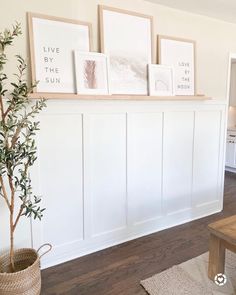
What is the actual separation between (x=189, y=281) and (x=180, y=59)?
85.5 inches

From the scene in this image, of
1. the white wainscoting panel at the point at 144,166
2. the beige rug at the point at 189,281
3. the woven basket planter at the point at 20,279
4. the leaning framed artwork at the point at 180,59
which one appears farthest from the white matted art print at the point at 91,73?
the beige rug at the point at 189,281

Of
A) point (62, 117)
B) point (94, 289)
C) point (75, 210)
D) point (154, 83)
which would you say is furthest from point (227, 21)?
point (94, 289)

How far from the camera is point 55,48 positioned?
221 centimetres

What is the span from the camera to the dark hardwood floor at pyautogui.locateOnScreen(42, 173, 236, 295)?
2107 millimetres

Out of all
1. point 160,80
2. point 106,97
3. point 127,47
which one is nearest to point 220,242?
point 106,97

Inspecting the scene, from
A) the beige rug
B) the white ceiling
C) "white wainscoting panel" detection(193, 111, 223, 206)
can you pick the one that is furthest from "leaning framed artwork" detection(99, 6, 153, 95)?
the beige rug

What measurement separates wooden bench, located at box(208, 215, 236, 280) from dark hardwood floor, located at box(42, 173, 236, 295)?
0.47 metres

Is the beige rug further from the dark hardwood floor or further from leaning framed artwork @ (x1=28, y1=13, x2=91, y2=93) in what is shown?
leaning framed artwork @ (x1=28, y1=13, x2=91, y2=93)

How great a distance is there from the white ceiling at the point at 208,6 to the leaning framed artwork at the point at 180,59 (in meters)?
0.31

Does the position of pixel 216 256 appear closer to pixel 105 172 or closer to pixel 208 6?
pixel 105 172

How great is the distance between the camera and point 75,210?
8.10 feet

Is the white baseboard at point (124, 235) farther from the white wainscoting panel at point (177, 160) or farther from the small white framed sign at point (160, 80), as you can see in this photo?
the small white framed sign at point (160, 80)

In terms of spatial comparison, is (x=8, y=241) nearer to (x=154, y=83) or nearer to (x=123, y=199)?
(x=123, y=199)

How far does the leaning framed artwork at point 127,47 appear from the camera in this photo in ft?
7.98
